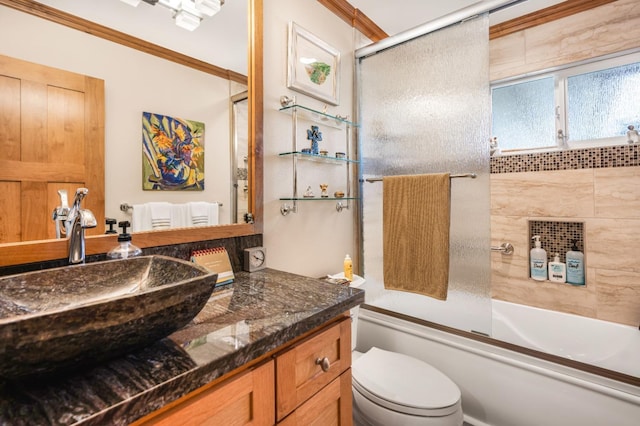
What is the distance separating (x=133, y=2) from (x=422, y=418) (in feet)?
5.82

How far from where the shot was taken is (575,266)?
202 centimetres

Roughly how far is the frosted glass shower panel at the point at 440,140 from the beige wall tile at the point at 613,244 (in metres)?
0.99

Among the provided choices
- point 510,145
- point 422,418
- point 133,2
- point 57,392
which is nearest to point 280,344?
point 57,392

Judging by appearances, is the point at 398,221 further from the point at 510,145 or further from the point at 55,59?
the point at 55,59

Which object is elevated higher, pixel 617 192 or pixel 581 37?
pixel 581 37

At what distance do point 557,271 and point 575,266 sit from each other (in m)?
0.10

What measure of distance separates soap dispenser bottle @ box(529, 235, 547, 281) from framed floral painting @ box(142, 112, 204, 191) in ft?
7.23

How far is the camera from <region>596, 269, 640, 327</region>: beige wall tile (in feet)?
6.04

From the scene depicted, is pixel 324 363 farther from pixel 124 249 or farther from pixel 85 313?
pixel 124 249

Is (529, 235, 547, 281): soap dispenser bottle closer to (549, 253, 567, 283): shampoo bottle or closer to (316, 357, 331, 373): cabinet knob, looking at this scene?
(549, 253, 567, 283): shampoo bottle

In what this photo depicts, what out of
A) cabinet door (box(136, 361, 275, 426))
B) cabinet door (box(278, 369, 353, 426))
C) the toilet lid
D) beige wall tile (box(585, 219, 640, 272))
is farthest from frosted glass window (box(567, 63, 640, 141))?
cabinet door (box(136, 361, 275, 426))

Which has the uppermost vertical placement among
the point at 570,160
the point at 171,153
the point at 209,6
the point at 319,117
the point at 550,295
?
the point at 209,6

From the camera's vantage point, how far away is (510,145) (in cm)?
233

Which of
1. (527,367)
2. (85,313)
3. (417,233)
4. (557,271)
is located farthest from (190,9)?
(557,271)
